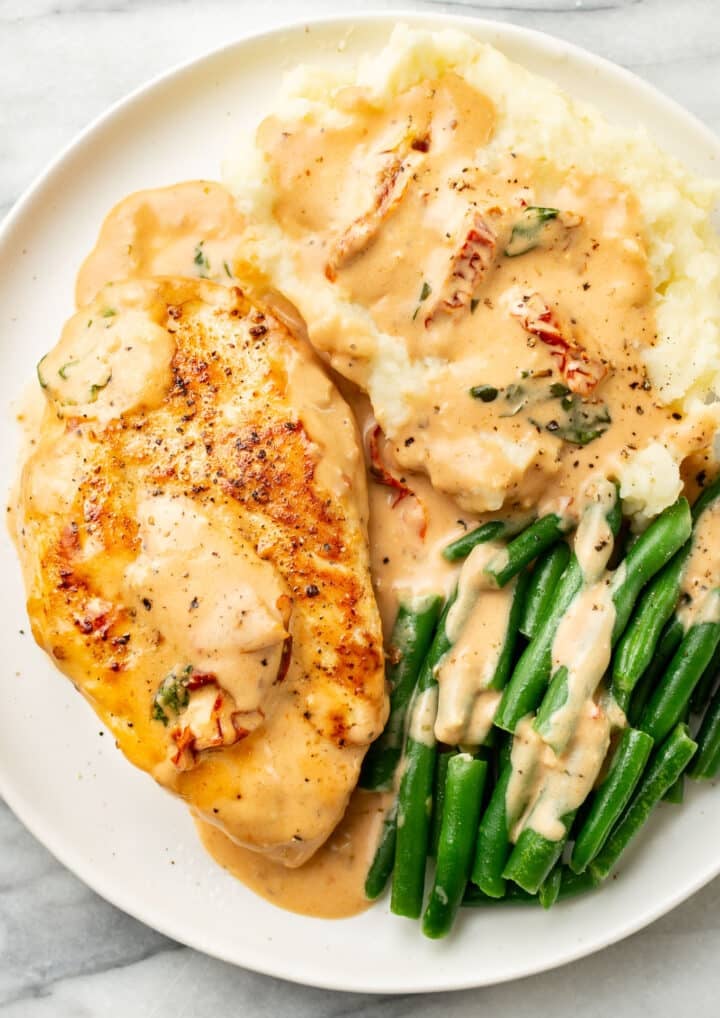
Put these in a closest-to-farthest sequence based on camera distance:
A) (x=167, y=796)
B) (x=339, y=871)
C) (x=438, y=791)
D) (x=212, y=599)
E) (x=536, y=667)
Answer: (x=212, y=599), (x=536, y=667), (x=438, y=791), (x=339, y=871), (x=167, y=796)

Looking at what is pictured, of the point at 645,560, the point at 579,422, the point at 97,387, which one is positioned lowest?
the point at 645,560

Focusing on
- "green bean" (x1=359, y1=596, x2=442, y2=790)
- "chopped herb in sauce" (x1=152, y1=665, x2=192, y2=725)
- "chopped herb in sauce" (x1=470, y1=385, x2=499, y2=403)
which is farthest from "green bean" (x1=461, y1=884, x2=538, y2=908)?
"chopped herb in sauce" (x1=470, y1=385, x2=499, y2=403)

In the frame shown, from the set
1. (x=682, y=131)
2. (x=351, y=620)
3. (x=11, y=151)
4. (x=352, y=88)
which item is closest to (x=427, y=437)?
(x=351, y=620)

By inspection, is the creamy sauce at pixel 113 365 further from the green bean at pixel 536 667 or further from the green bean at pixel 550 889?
the green bean at pixel 550 889

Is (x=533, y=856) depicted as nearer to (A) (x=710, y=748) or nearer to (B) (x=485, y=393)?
(A) (x=710, y=748)

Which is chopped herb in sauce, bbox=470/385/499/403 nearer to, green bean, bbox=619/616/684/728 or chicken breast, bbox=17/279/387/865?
chicken breast, bbox=17/279/387/865

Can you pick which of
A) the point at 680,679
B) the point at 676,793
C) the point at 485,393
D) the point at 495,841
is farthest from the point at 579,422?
the point at 495,841

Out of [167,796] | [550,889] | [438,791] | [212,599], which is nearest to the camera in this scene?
[212,599]
